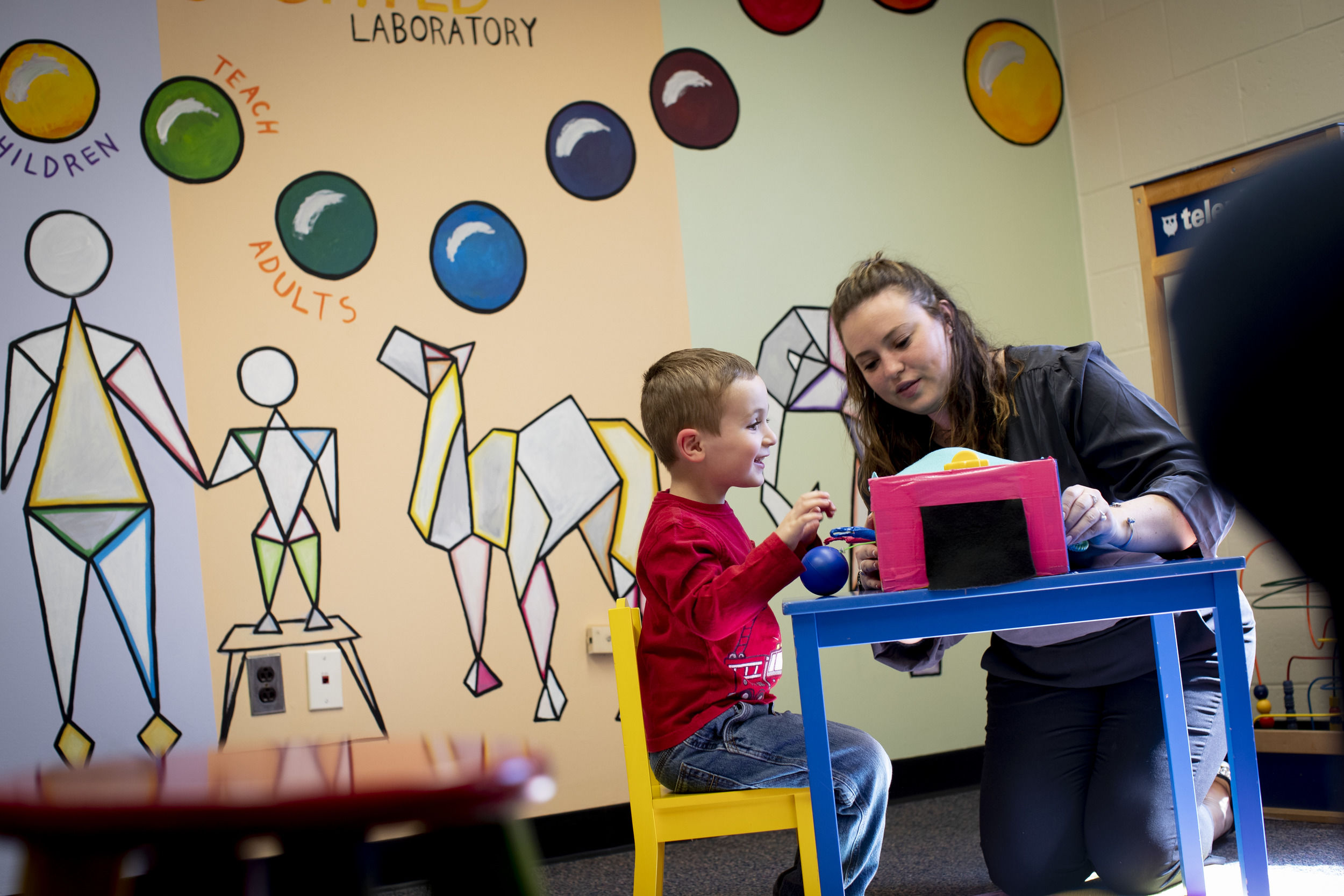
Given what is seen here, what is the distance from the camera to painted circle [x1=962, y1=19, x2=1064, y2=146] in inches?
119

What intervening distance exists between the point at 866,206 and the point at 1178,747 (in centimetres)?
179

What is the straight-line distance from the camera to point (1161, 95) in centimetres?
290

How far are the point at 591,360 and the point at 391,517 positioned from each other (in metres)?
0.62

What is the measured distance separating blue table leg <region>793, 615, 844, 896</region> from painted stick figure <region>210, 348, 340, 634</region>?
1.41 m

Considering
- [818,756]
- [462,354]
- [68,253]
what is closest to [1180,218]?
[462,354]

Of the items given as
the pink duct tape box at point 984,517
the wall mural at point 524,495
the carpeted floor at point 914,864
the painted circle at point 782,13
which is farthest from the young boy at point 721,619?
the painted circle at point 782,13

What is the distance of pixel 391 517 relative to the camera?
92.1 inches

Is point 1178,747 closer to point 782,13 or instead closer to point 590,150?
→ point 590,150

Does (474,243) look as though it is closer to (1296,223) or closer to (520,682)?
(520,682)

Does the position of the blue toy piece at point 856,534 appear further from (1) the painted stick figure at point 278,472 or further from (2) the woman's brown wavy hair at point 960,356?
(1) the painted stick figure at point 278,472

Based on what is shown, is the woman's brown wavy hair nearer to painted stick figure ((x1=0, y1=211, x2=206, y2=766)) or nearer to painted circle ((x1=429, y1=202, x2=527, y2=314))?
painted circle ((x1=429, y1=202, x2=527, y2=314))

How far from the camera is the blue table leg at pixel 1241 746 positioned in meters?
1.12

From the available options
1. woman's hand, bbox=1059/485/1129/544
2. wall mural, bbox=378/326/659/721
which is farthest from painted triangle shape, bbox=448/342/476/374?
woman's hand, bbox=1059/485/1129/544

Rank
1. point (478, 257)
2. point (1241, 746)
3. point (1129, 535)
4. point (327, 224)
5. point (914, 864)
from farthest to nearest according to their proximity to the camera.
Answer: point (478, 257) → point (327, 224) → point (914, 864) → point (1129, 535) → point (1241, 746)
